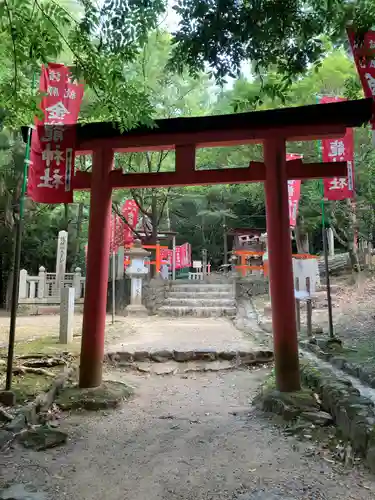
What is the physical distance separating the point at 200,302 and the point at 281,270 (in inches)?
402

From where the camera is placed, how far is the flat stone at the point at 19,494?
2525mm

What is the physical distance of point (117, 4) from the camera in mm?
3279

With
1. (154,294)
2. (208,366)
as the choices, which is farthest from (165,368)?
(154,294)

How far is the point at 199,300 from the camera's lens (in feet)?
49.5

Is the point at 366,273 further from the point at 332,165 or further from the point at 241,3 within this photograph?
the point at 241,3

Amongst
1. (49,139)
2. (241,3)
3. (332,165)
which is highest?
(241,3)

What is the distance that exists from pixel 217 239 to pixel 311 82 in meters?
20.3

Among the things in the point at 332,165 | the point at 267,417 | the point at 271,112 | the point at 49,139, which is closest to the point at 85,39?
the point at 49,139

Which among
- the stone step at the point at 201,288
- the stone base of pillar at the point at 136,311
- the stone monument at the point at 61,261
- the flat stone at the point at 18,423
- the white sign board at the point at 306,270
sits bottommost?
the flat stone at the point at 18,423

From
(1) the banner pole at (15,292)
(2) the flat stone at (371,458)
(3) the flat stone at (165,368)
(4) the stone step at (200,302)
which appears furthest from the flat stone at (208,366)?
(4) the stone step at (200,302)

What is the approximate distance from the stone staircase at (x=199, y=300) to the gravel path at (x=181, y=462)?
30.4 feet

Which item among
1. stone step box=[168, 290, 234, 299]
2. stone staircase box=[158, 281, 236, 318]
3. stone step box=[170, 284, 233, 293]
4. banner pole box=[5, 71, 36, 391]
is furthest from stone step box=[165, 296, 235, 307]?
banner pole box=[5, 71, 36, 391]

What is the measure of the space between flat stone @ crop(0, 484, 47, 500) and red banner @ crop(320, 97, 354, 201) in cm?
630

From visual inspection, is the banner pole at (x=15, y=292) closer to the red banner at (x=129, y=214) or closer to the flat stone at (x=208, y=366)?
the flat stone at (x=208, y=366)
